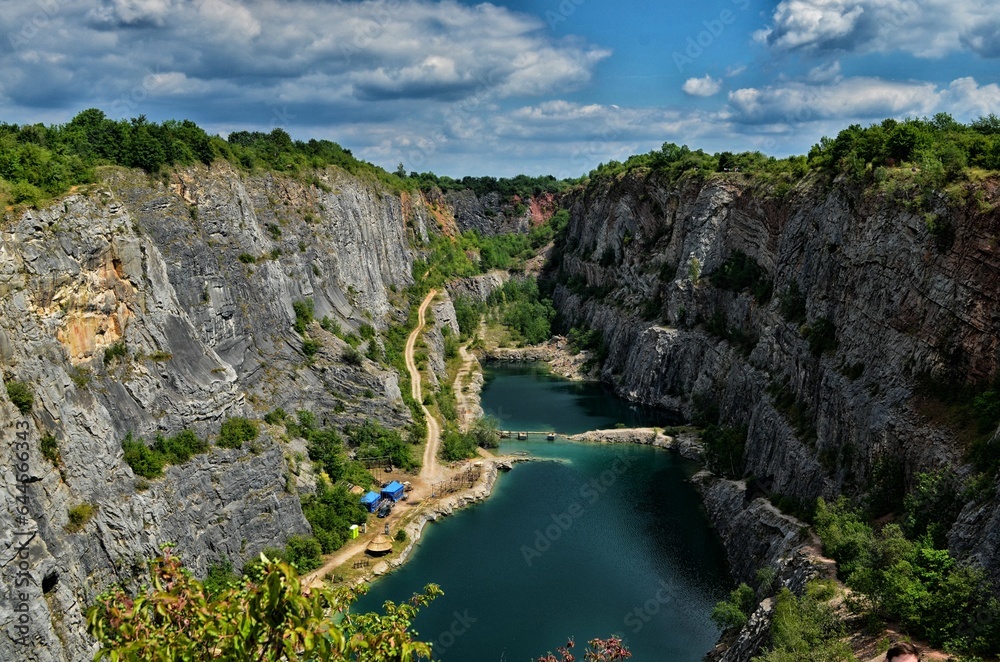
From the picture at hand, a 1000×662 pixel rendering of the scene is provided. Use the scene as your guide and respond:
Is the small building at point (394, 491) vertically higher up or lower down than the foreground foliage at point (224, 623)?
lower down

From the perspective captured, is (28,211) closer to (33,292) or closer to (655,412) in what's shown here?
Answer: (33,292)

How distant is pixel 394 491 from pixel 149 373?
19.3 meters

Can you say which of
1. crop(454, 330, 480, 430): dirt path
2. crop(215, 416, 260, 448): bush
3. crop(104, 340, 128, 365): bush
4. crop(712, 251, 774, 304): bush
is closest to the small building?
crop(215, 416, 260, 448): bush

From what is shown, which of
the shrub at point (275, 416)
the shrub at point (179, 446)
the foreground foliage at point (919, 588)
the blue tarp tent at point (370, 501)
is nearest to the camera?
the foreground foliage at point (919, 588)

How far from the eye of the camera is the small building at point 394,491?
52062 millimetres

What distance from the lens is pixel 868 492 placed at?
3597 cm

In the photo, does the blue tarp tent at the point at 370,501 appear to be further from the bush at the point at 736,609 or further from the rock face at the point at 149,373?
the bush at the point at 736,609

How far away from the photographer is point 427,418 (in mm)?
65875

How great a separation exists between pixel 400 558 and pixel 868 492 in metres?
26.0

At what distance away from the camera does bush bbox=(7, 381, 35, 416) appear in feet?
93.5

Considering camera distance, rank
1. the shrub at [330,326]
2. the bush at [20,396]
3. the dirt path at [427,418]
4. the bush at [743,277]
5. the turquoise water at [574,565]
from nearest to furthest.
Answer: the bush at [20,396] → the turquoise water at [574,565] → the dirt path at [427,418] → the shrub at [330,326] → the bush at [743,277]

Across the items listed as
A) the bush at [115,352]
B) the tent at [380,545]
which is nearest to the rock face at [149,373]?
the bush at [115,352]

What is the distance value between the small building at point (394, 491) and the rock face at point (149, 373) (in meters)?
7.20

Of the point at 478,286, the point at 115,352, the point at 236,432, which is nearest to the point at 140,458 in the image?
the point at 115,352
